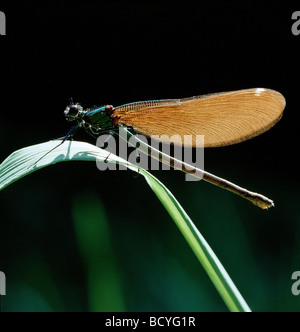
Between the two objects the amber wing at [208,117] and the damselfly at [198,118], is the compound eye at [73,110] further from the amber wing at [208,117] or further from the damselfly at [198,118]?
the amber wing at [208,117]

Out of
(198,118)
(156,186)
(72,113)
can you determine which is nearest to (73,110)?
(72,113)

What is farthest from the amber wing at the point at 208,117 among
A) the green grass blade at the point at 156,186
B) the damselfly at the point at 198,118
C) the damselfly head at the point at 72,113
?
the green grass blade at the point at 156,186

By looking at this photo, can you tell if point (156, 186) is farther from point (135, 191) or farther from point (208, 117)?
point (135, 191)

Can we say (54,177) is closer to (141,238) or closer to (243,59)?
(141,238)

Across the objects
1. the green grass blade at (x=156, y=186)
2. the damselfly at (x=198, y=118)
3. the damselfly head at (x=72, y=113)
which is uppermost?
the damselfly head at (x=72, y=113)

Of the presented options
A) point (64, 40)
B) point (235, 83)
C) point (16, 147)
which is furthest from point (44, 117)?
point (235, 83)
